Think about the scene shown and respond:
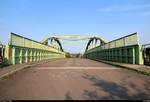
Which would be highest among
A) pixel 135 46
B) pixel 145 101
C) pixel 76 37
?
pixel 76 37

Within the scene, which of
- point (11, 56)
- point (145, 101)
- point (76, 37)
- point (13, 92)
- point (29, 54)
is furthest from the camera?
point (76, 37)

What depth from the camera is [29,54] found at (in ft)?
107

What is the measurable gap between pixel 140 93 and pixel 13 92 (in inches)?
173

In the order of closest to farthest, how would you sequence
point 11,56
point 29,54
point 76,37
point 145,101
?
1. point 145,101
2. point 11,56
3. point 29,54
4. point 76,37

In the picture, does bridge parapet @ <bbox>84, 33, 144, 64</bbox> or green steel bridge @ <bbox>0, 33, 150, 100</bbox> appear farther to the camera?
bridge parapet @ <bbox>84, 33, 144, 64</bbox>

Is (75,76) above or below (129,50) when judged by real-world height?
below

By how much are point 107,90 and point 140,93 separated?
46.7 inches

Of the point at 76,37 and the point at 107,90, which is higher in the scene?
the point at 76,37

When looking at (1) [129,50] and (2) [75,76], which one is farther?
(1) [129,50]

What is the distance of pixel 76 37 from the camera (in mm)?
120938

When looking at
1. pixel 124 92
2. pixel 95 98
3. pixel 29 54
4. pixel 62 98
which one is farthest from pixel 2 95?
pixel 29 54

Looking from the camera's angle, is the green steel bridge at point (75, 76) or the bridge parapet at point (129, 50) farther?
the bridge parapet at point (129, 50)

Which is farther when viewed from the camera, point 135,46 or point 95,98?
point 135,46

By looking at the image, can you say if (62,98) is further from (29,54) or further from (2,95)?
(29,54)
